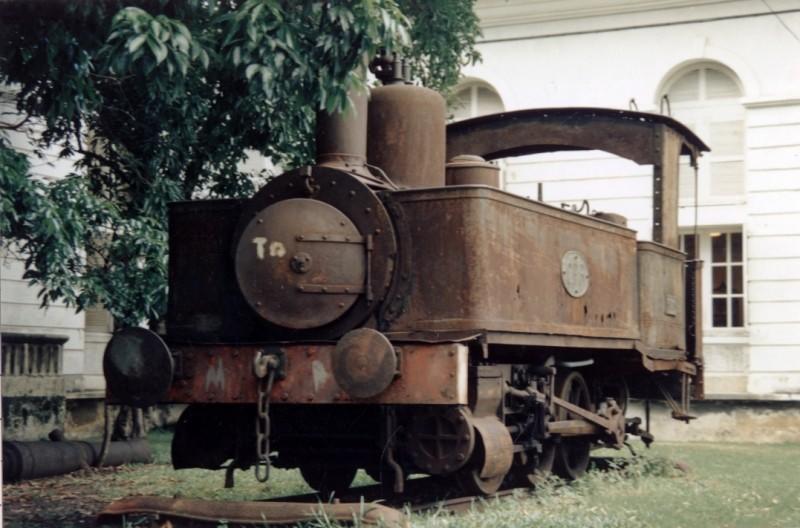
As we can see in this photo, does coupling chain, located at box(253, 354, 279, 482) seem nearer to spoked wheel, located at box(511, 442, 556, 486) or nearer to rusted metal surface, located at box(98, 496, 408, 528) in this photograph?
rusted metal surface, located at box(98, 496, 408, 528)

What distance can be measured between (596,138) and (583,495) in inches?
131

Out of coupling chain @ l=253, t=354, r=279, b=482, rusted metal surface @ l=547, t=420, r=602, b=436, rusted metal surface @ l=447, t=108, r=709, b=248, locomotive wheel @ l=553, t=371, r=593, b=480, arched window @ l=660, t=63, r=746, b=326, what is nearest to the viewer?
coupling chain @ l=253, t=354, r=279, b=482

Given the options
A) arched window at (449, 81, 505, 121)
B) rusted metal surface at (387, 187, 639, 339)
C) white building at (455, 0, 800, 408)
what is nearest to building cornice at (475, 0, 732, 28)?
white building at (455, 0, 800, 408)

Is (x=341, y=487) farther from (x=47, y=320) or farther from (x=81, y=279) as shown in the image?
Answer: (x=47, y=320)

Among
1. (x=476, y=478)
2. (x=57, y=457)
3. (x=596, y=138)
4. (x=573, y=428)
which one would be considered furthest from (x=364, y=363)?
(x=57, y=457)

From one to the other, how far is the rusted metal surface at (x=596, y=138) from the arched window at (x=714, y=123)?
6435mm

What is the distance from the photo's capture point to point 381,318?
7441 mm

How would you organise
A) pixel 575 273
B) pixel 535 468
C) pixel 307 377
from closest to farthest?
pixel 307 377
pixel 575 273
pixel 535 468

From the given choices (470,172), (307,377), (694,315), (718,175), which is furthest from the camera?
(718,175)

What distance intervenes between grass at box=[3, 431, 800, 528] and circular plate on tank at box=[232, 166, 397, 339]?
1.29 metres

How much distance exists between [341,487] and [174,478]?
236 centimetres

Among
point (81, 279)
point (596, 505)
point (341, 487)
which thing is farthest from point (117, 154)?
point (596, 505)

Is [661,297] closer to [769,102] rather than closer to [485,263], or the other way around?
[485,263]

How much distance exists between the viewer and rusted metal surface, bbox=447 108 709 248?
33.6 ft
